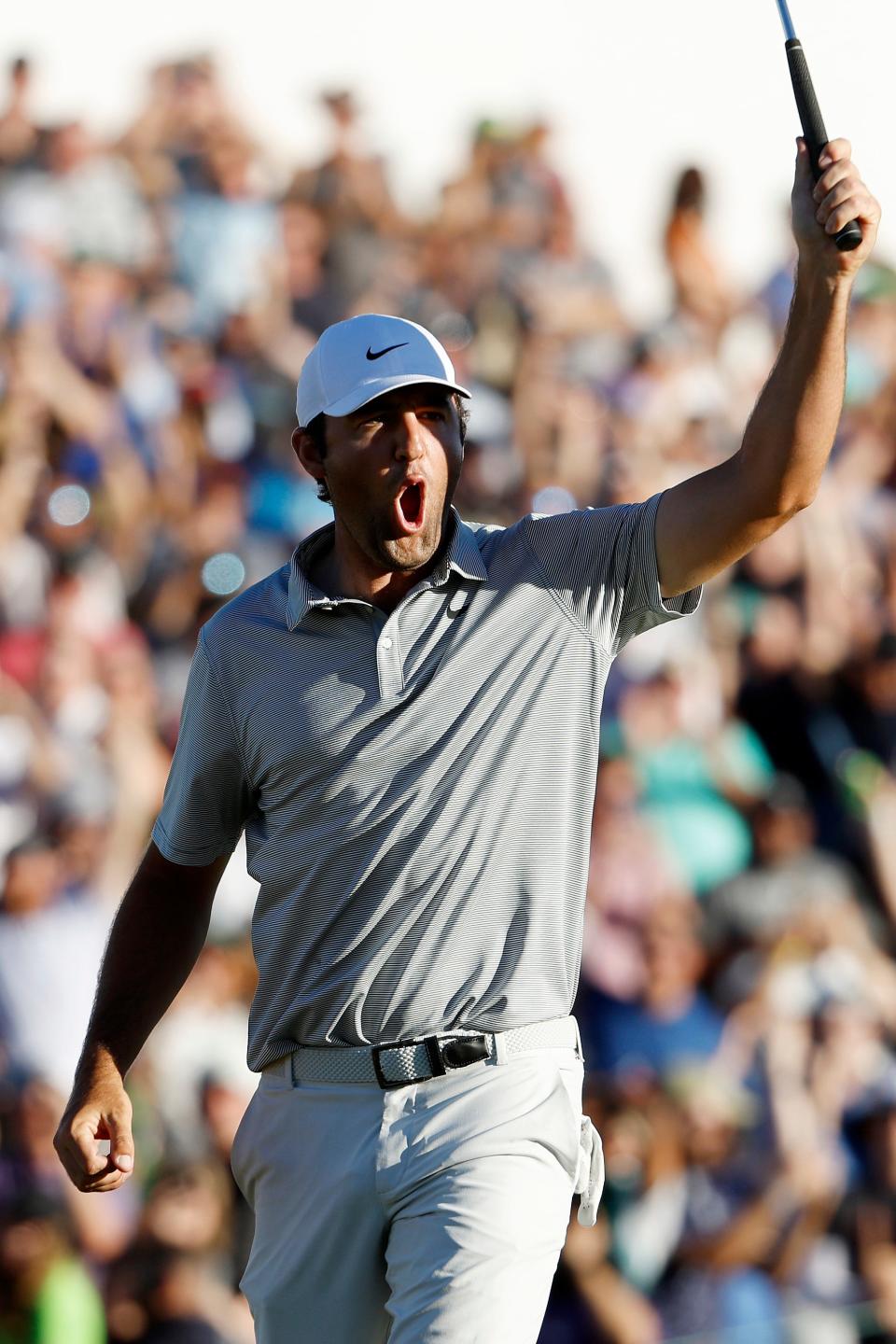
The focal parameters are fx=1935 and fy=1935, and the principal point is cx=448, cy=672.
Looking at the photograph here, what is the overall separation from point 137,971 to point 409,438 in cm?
99

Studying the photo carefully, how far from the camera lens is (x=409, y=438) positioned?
304cm

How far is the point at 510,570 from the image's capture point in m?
3.03

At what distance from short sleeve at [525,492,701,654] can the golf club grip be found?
55 centimetres

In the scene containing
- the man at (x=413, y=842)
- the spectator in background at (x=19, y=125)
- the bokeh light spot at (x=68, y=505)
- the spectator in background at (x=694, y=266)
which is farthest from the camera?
the spectator in background at (x=694, y=266)

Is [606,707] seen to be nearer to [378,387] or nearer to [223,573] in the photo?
[223,573]

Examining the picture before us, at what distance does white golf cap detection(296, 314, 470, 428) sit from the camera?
3027 millimetres

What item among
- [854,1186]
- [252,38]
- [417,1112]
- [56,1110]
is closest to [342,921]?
[417,1112]

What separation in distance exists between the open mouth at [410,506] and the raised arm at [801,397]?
1.41 ft

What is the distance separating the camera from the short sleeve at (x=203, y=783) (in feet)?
10.2

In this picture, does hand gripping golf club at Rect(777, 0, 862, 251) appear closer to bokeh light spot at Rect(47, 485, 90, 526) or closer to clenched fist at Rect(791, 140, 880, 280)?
clenched fist at Rect(791, 140, 880, 280)

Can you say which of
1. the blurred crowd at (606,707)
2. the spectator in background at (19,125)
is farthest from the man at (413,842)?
the spectator in background at (19,125)

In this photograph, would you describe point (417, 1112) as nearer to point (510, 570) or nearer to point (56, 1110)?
point (510, 570)

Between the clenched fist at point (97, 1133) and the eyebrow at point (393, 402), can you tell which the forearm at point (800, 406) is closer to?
the eyebrow at point (393, 402)

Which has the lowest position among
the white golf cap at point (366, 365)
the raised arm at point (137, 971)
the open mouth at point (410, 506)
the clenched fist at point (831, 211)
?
the raised arm at point (137, 971)
